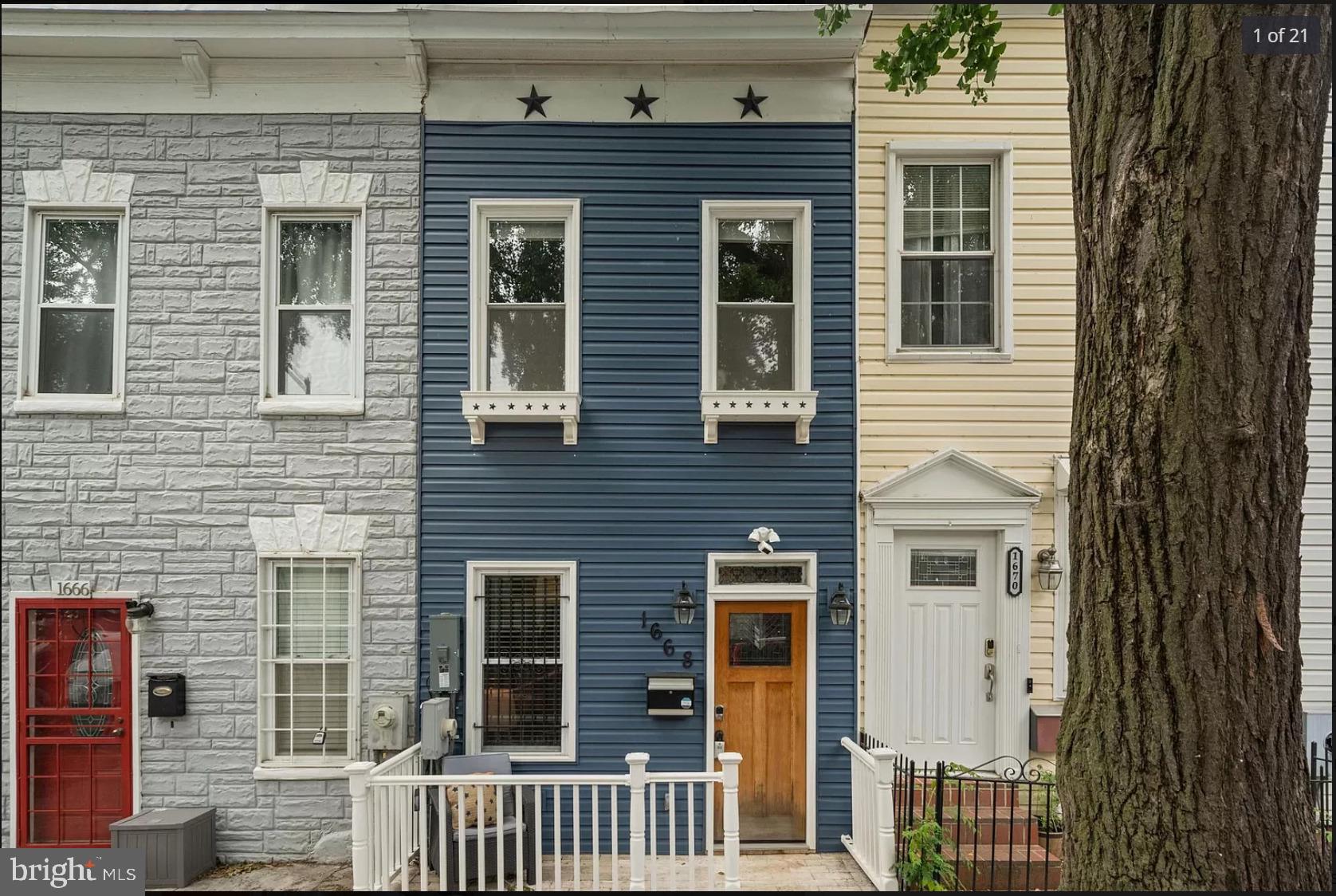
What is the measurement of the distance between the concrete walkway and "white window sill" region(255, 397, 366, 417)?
3.32 metres

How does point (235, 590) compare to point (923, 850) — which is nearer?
point (923, 850)

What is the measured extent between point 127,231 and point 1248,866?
7655 millimetres

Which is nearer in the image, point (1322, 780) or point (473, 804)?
point (1322, 780)

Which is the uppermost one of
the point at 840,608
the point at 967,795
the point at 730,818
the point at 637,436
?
the point at 637,436

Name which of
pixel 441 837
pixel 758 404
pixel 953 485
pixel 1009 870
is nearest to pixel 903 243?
pixel 758 404

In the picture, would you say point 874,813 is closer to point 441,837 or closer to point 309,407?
point 441,837

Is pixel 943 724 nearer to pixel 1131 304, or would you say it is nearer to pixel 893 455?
pixel 893 455

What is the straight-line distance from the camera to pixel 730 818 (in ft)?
14.8

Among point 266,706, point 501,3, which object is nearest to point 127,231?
point 501,3

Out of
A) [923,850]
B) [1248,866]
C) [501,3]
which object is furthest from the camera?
[501,3]

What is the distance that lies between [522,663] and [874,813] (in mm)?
2767

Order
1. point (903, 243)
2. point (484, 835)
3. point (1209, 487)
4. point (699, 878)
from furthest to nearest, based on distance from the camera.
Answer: point (903, 243) < point (699, 878) < point (484, 835) < point (1209, 487)

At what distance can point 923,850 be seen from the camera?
4527 mm

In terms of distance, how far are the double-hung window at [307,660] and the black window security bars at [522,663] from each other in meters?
1.01
